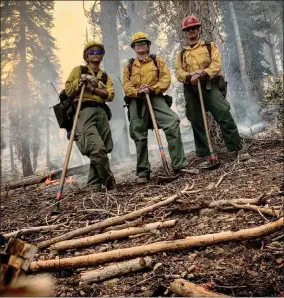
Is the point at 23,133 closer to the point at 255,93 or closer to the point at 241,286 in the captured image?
the point at 255,93

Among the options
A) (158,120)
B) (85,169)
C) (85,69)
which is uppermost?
(85,69)

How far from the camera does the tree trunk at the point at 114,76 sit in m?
10.6

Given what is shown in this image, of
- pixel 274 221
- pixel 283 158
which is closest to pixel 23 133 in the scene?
pixel 283 158

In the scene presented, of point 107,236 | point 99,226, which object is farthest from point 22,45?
point 107,236

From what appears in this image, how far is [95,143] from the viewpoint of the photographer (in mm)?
5180

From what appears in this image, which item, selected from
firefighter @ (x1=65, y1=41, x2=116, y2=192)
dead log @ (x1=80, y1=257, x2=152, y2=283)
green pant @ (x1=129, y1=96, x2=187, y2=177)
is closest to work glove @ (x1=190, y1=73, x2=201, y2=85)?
green pant @ (x1=129, y1=96, x2=187, y2=177)

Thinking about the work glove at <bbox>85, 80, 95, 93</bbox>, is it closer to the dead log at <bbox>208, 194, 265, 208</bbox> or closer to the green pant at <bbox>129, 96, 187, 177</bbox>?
the green pant at <bbox>129, 96, 187, 177</bbox>

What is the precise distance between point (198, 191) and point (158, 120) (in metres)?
2.10

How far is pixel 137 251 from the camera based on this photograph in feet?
8.06

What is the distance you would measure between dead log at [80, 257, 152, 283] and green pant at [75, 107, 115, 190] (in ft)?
9.53

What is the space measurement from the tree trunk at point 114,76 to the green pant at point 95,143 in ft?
16.2

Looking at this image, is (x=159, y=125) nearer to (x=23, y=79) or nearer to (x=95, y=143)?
(x=95, y=143)

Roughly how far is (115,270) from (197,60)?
4.46m

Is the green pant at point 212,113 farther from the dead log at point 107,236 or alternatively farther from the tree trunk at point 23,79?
the tree trunk at point 23,79
